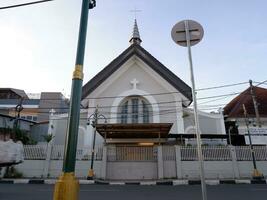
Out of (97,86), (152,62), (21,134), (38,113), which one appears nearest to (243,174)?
(152,62)

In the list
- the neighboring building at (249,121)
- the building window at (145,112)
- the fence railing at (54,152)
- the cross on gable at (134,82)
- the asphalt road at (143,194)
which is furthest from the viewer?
the cross on gable at (134,82)

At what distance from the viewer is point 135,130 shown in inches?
Answer: 553

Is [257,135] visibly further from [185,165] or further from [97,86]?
[97,86]

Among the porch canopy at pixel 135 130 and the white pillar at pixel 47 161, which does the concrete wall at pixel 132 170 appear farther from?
the white pillar at pixel 47 161

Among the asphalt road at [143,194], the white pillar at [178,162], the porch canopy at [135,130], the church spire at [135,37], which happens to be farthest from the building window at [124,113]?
the church spire at [135,37]

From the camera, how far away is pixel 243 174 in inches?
534

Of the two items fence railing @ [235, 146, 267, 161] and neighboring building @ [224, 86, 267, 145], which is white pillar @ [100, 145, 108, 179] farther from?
neighboring building @ [224, 86, 267, 145]

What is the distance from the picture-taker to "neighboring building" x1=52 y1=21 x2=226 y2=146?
15766mm

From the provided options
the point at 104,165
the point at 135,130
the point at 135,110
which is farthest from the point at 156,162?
the point at 135,110

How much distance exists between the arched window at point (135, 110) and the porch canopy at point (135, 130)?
1311mm

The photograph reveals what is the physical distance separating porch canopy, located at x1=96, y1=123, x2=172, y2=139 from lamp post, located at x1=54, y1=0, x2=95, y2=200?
33.4ft

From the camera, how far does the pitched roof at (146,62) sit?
16328mm

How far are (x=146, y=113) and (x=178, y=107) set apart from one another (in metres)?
2.32

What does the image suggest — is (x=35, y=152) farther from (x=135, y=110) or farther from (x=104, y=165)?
(x=135, y=110)
